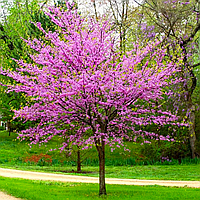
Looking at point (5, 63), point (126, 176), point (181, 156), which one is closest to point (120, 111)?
point (126, 176)

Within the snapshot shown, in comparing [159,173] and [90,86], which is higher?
[90,86]

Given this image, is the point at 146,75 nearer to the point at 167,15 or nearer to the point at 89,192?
the point at 89,192

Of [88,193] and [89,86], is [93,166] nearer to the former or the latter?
[88,193]

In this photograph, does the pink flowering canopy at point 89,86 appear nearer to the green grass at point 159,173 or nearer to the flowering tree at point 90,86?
the flowering tree at point 90,86

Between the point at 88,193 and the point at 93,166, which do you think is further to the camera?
the point at 93,166

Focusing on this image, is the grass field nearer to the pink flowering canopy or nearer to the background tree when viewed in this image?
the background tree

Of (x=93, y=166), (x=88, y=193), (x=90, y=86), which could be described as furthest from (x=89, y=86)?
(x=93, y=166)

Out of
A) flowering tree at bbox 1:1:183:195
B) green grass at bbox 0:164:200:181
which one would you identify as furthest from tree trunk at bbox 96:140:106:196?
green grass at bbox 0:164:200:181

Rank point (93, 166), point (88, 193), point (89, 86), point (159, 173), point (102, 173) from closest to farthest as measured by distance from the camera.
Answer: point (89, 86)
point (102, 173)
point (88, 193)
point (159, 173)
point (93, 166)

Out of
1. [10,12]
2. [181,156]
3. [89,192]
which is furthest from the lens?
[10,12]

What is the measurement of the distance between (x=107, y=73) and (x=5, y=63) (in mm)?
17534

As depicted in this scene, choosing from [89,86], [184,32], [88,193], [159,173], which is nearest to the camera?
[89,86]

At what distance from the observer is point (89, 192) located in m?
9.59

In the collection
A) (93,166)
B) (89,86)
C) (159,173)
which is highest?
(89,86)
